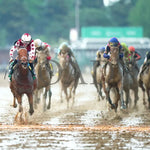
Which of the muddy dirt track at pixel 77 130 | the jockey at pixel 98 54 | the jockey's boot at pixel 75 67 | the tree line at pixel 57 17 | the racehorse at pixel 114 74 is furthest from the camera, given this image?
the tree line at pixel 57 17

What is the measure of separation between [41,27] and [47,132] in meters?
71.9

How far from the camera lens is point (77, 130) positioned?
35.0 feet

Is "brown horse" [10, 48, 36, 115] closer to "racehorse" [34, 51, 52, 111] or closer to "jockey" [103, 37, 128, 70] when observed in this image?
"jockey" [103, 37, 128, 70]

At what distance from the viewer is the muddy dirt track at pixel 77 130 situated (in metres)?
8.91

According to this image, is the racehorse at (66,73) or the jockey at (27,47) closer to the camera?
the jockey at (27,47)

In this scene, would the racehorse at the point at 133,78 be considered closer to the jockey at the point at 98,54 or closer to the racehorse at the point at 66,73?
the jockey at the point at 98,54

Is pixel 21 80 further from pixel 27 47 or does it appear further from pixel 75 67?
pixel 75 67

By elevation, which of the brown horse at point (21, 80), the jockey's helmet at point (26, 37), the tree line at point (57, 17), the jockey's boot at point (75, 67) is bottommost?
the brown horse at point (21, 80)

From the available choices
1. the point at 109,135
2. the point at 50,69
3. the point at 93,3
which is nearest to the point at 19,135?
the point at 109,135

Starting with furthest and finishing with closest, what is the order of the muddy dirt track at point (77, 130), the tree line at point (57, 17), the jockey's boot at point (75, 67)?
1. the tree line at point (57, 17)
2. the jockey's boot at point (75, 67)
3. the muddy dirt track at point (77, 130)

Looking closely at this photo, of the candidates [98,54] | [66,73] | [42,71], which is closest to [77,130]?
[42,71]

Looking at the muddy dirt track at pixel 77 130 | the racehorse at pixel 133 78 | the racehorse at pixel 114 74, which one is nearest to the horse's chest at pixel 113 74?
the racehorse at pixel 114 74

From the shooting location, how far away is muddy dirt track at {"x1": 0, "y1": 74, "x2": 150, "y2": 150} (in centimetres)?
891

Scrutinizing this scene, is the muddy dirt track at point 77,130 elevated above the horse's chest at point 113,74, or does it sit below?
below
